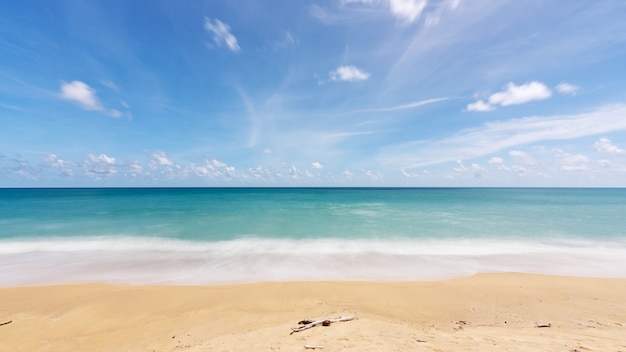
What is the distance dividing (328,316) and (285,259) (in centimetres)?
666

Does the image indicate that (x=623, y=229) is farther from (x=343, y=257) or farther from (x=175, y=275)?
(x=175, y=275)

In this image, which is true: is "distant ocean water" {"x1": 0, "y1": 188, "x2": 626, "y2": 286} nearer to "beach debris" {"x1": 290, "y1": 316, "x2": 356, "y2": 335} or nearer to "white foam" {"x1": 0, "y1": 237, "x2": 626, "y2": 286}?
"white foam" {"x1": 0, "y1": 237, "x2": 626, "y2": 286}

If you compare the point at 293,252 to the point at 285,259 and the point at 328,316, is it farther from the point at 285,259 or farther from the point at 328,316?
the point at 328,316

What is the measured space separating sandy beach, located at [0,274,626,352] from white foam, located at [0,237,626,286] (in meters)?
1.20

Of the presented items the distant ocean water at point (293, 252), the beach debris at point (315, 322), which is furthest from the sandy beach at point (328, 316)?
the distant ocean water at point (293, 252)

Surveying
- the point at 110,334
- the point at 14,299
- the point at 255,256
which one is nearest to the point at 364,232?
the point at 255,256

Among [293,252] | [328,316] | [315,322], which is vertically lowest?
[293,252]

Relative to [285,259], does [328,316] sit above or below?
above

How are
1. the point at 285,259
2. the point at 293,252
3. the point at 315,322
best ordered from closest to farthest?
the point at 315,322 → the point at 285,259 → the point at 293,252

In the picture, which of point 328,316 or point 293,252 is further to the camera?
point 293,252

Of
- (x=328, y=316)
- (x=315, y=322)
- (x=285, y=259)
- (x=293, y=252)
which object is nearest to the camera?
(x=315, y=322)

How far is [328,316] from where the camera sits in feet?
21.4

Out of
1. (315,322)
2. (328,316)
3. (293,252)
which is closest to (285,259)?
(293,252)

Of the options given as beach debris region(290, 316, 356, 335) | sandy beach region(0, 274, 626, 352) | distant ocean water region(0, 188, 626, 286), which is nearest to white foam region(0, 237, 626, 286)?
distant ocean water region(0, 188, 626, 286)
